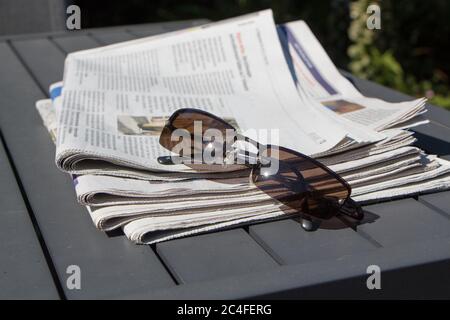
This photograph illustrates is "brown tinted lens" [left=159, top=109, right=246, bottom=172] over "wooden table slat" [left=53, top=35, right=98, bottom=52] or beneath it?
beneath

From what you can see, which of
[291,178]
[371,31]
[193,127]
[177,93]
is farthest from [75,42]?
[371,31]

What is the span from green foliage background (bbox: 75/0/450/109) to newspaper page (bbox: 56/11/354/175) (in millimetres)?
1677

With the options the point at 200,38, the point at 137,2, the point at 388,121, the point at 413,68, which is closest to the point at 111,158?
the point at 388,121

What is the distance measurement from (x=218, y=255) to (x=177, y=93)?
42cm

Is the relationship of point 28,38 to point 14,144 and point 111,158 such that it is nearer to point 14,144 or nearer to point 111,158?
point 14,144

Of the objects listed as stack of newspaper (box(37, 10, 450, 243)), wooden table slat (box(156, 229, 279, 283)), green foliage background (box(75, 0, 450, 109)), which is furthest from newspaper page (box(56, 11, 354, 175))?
green foliage background (box(75, 0, 450, 109))

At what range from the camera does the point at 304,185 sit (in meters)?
0.71

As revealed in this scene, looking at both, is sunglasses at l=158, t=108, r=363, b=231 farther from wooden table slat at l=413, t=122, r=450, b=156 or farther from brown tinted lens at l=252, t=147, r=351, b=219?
wooden table slat at l=413, t=122, r=450, b=156

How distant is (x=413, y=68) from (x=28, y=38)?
1.96m

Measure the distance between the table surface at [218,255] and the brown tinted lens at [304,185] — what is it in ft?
0.08

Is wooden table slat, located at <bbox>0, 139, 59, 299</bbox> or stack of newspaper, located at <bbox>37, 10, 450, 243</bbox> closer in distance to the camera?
wooden table slat, located at <bbox>0, 139, 59, 299</bbox>

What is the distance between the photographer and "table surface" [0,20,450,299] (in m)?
0.58

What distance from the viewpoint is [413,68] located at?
307cm

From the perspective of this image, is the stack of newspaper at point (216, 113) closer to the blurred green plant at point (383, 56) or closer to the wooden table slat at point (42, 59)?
the wooden table slat at point (42, 59)
